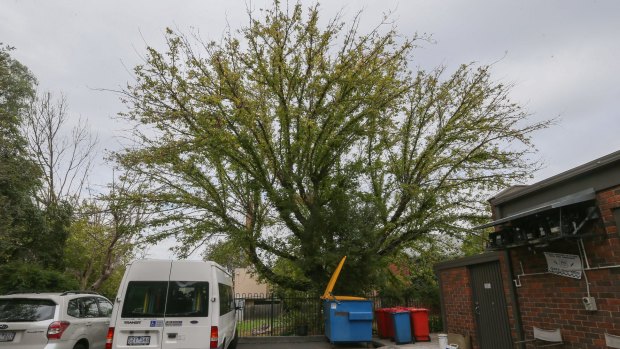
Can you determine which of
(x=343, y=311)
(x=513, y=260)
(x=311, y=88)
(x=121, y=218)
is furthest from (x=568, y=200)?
(x=121, y=218)

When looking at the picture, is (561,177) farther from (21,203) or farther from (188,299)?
(21,203)

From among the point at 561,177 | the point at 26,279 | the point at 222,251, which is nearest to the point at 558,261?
the point at 561,177

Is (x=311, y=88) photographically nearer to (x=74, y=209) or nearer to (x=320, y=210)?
(x=320, y=210)

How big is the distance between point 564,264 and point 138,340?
765 cm

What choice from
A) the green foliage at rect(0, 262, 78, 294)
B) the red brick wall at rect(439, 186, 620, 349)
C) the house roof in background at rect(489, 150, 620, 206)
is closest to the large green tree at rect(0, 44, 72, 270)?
the green foliage at rect(0, 262, 78, 294)

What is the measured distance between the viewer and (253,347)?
12.8 metres

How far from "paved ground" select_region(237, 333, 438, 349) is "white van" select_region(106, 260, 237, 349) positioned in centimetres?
568

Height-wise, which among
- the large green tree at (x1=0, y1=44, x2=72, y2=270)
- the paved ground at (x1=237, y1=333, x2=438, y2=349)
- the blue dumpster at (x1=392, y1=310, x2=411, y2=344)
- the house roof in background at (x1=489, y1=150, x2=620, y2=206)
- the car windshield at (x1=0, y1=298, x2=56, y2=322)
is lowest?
the paved ground at (x1=237, y1=333, x2=438, y2=349)

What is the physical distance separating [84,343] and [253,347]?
6066 millimetres

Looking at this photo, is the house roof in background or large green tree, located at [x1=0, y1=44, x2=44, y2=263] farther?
large green tree, located at [x1=0, y1=44, x2=44, y2=263]

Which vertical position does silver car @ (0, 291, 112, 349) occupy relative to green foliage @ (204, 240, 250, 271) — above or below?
below

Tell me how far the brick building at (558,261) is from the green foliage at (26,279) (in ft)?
49.2

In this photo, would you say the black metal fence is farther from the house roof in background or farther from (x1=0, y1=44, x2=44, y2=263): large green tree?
the house roof in background

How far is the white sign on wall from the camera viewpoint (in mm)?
5730
